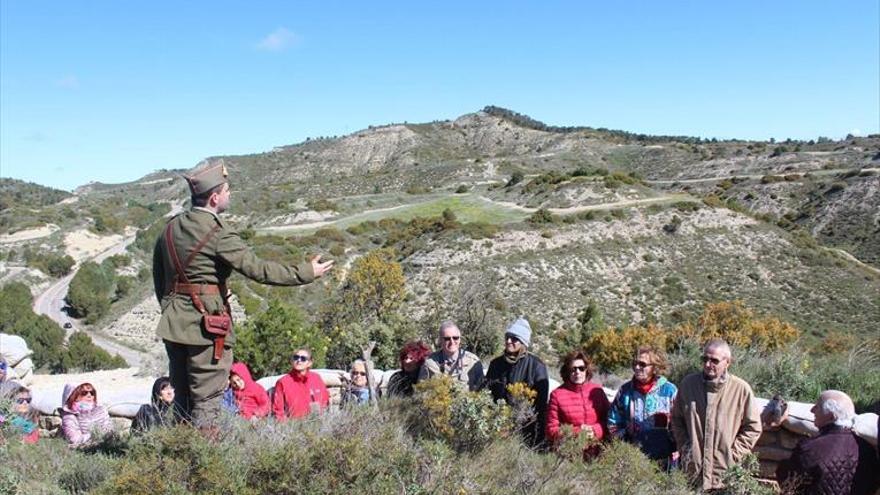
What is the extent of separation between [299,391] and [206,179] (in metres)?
2.25

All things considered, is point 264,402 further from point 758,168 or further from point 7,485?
point 758,168

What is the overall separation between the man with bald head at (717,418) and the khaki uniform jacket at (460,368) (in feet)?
4.85

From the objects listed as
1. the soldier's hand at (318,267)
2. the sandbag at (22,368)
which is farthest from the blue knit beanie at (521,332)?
the sandbag at (22,368)

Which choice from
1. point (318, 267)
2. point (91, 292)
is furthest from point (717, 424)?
point (91, 292)

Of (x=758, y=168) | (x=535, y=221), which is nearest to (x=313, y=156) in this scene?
(x=758, y=168)

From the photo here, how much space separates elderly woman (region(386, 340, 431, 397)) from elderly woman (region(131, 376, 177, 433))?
1652 millimetres

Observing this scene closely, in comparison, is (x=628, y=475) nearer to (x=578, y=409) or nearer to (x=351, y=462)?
(x=578, y=409)

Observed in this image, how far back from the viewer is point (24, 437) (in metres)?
4.35

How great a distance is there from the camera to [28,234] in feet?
191

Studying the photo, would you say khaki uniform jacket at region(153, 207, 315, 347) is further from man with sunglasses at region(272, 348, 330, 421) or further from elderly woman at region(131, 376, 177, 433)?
man with sunglasses at region(272, 348, 330, 421)

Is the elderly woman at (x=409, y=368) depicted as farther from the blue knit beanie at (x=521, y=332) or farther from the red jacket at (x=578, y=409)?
the red jacket at (x=578, y=409)

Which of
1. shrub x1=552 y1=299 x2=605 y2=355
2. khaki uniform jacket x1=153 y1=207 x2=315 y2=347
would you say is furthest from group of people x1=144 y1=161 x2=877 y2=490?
shrub x1=552 y1=299 x2=605 y2=355

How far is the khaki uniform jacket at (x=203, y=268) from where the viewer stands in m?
3.22

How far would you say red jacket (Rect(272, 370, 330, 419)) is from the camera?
15.8ft
